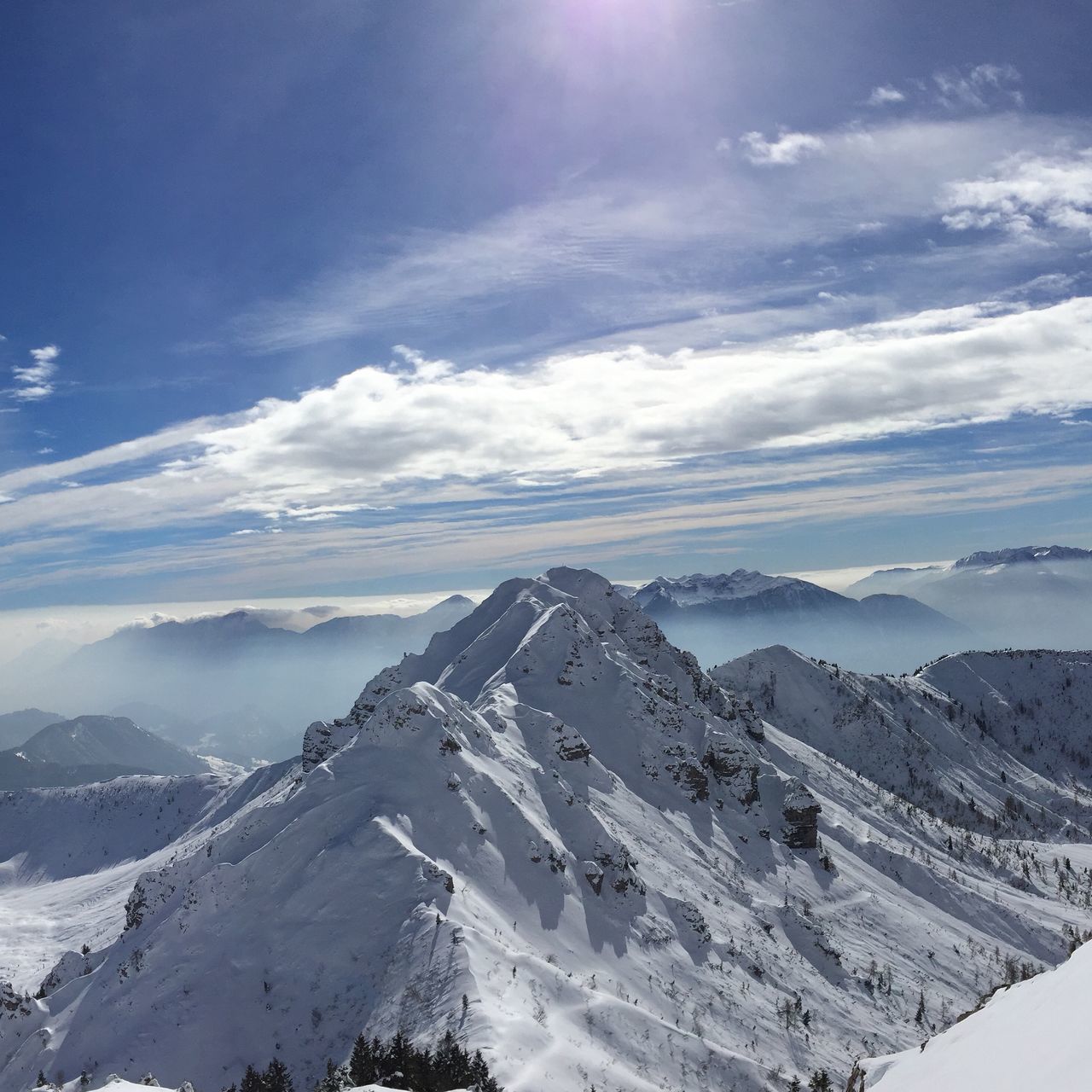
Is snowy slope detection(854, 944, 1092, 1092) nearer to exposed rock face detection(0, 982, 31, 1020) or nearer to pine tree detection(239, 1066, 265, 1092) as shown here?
pine tree detection(239, 1066, 265, 1092)

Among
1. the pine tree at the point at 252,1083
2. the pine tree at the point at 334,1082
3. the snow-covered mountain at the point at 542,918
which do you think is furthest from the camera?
the snow-covered mountain at the point at 542,918

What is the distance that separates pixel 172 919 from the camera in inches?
2147

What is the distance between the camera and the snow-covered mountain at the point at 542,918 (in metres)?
45.2

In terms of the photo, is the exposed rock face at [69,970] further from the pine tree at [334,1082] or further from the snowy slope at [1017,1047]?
the snowy slope at [1017,1047]

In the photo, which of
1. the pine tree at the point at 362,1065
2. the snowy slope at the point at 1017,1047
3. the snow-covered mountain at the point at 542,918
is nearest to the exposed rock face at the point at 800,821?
the snow-covered mountain at the point at 542,918

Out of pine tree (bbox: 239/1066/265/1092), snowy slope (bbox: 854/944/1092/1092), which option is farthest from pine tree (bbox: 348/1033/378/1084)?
snowy slope (bbox: 854/944/1092/1092)

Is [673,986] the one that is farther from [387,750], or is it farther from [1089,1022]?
[1089,1022]

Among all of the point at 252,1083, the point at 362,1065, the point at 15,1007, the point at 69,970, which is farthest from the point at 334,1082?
the point at 69,970

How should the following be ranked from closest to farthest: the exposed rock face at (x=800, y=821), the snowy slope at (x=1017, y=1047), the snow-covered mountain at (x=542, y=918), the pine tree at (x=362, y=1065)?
the snowy slope at (x=1017, y=1047) < the pine tree at (x=362, y=1065) < the snow-covered mountain at (x=542, y=918) < the exposed rock face at (x=800, y=821)

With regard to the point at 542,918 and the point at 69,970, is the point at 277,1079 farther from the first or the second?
the point at 69,970

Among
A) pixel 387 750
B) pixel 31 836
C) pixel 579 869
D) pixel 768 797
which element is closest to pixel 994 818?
pixel 768 797

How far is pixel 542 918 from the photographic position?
59188 mm

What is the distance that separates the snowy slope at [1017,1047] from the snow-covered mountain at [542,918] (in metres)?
24.1

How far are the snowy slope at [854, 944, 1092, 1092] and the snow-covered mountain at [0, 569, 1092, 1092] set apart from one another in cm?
2413
